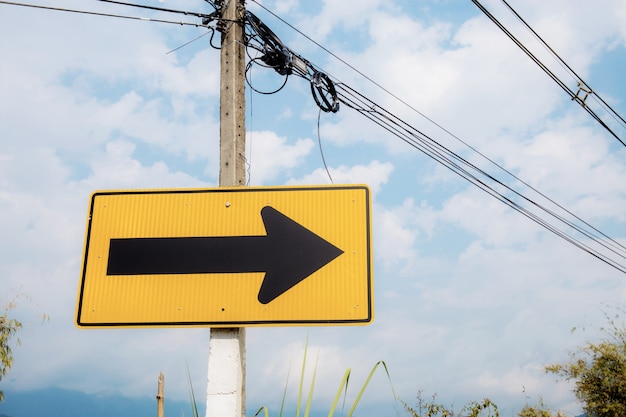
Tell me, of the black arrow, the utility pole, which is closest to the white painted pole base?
the black arrow

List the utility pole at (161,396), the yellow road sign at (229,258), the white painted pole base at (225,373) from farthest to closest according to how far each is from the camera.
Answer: the utility pole at (161,396), the white painted pole base at (225,373), the yellow road sign at (229,258)

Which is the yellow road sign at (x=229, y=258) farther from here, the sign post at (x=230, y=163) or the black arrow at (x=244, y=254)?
the sign post at (x=230, y=163)

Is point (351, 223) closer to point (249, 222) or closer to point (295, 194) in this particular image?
point (295, 194)

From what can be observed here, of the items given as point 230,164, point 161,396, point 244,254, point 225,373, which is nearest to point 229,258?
point 244,254

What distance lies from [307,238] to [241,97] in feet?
7.24

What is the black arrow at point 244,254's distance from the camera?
2535 millimetres

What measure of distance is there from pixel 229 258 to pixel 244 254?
0.07m

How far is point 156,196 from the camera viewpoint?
9.04ft

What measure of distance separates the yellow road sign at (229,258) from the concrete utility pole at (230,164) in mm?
271

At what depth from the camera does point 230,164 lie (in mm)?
4027

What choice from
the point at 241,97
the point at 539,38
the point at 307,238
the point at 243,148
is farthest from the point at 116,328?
the point at 539,38

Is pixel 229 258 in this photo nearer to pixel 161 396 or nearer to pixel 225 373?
pixel 225 373

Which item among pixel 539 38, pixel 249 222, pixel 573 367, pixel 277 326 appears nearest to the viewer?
pixel 277 326

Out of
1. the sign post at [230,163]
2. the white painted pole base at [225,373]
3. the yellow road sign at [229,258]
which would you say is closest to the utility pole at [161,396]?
the sign post at [230,163]
